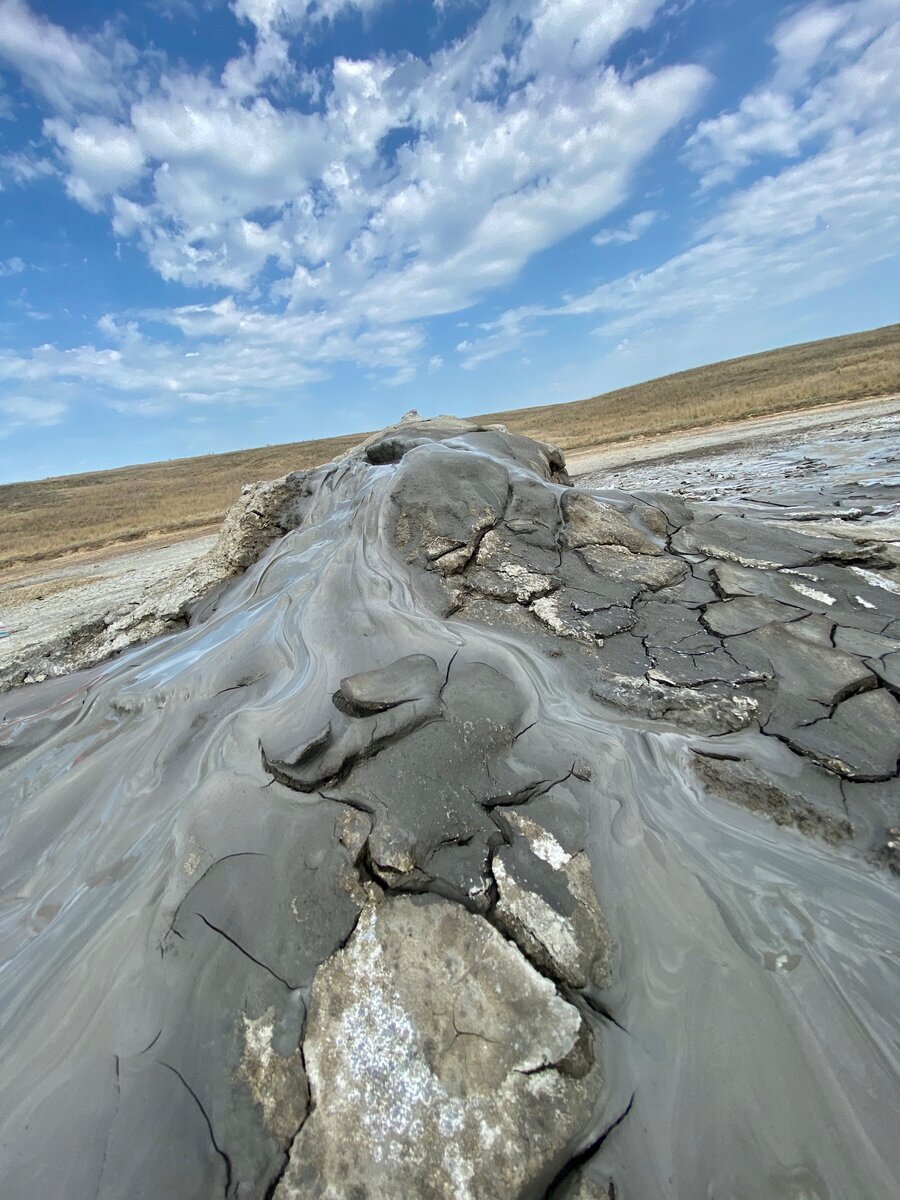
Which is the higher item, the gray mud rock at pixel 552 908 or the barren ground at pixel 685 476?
the gray mud rock at pixel 552 908

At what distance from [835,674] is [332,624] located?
7.73 ft

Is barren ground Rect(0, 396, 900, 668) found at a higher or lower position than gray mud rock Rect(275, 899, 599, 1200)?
lower

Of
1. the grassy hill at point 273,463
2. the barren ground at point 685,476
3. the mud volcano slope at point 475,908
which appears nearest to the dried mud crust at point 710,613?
the mud volcano slope at point 475,908

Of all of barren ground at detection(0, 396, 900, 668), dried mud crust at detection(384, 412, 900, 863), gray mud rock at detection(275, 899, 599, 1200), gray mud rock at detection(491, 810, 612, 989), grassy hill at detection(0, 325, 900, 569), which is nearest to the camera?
gray mud rock at detection(275, 899, 599, 1200)

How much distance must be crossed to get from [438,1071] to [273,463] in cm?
4415

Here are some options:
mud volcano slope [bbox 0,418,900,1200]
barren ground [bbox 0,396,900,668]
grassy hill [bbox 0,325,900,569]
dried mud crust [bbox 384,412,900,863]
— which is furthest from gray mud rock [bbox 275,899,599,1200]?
grassy hill [bbox 0,325,900,569]

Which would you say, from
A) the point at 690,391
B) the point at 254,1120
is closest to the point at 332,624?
the point at 254,1120

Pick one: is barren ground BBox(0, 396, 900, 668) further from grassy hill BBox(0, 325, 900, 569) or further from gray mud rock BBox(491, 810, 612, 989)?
gray mud rock BBox(491, 810, 612, 989)

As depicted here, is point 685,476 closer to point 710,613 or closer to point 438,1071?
point 710,613

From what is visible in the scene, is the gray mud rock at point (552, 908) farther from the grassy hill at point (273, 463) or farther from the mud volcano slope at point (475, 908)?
the grassy hill at point (273, 463)

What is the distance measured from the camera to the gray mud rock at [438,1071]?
46.9 inches

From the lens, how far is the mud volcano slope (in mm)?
1236

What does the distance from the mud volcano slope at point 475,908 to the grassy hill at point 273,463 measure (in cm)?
1552

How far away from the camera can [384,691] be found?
7.59ft
